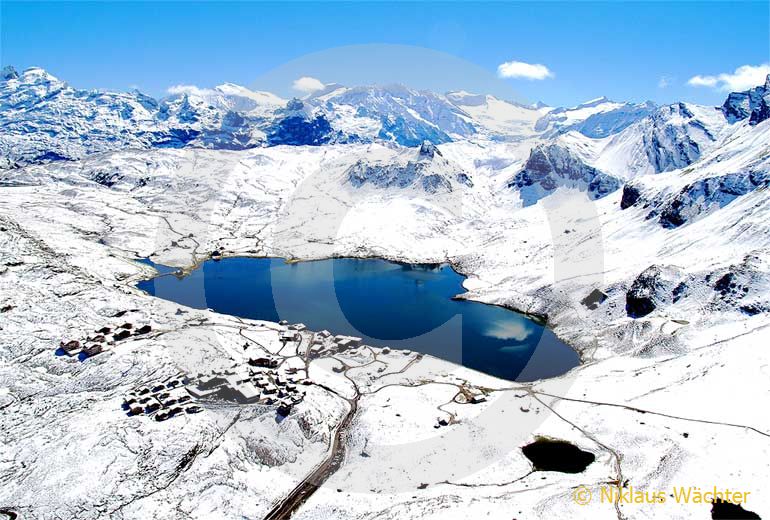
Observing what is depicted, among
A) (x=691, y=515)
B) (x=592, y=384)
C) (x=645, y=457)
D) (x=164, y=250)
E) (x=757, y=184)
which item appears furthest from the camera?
(x=164, y=250)

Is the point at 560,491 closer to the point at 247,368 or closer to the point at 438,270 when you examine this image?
the point at 247,368

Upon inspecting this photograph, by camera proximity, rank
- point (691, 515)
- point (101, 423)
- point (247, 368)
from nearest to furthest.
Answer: point (691, 515)
point (101, 423)
point (247, 368)

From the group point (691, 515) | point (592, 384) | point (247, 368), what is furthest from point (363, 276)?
point (691, 515)

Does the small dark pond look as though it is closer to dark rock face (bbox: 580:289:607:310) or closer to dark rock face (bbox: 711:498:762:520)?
dark rock face (bbox: 711:498:762:520)

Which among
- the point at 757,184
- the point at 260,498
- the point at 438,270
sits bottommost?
the point at 260,498

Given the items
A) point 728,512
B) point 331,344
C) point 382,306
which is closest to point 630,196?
point 382,306

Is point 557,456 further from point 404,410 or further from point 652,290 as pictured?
point 652,290

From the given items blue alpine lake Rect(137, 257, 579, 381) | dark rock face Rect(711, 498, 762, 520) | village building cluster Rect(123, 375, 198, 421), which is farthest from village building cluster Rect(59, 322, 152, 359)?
dark rock face Rect(711, 498, 762, 520)
